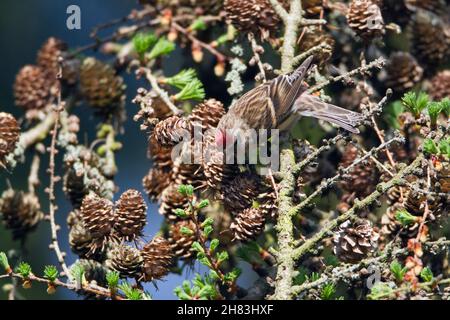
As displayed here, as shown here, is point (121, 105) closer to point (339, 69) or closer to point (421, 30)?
point (339, 69)

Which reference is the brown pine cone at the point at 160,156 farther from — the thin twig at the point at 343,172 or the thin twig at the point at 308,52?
the thin twig at the point at 343,172

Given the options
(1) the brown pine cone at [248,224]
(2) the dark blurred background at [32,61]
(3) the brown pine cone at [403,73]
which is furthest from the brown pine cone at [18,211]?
(3) the brown pine cone at [403,73]

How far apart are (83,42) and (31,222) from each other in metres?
1.04

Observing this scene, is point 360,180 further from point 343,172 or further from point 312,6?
point 312,6

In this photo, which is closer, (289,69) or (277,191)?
(277,191)

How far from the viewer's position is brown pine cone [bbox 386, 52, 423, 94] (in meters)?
3.24

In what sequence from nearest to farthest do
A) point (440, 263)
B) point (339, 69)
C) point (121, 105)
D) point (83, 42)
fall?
point (440, 263) → point (339, 69) → point (121, 105) → point (83, 42)

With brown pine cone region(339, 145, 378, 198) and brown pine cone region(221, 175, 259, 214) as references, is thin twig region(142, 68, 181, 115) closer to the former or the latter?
brown pine cone region(221, 175, 259, 214)

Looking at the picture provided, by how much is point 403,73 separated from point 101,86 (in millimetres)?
1284

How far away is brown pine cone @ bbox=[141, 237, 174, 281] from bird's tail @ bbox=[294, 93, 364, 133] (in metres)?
0.72

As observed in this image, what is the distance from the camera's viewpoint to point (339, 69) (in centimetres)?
321

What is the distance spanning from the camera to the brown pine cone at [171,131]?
2.71 metres

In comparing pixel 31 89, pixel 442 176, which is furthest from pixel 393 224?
pixel 31 89
